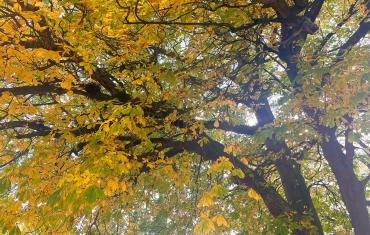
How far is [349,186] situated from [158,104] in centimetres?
456

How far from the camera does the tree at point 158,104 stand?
4.10 metres

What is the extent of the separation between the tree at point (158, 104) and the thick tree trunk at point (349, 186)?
2 cm

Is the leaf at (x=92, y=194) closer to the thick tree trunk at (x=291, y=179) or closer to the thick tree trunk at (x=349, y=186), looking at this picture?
the thick tree trunk at (x=291, y=179)

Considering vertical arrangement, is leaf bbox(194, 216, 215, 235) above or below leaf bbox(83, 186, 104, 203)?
above

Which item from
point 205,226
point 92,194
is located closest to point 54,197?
point 92,194

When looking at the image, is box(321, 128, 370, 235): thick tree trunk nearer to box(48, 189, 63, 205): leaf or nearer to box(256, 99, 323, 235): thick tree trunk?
box(256, 99, 323, 235): thick tree trunk

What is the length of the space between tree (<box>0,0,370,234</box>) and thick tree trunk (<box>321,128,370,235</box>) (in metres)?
0.02

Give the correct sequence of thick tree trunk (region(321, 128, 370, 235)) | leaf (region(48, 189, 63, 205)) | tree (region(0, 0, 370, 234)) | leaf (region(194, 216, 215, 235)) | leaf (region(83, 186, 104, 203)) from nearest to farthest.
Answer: leaf (region(83, 186, 104, 203))
leaf (region(48, 189, 63, 205))
leaf (region(194, 216, 215, 235))
tree (region(0, 0, 370, 234))
thick tree trunk (region(321, 128, 370, 235))

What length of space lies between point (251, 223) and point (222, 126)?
3.00 m

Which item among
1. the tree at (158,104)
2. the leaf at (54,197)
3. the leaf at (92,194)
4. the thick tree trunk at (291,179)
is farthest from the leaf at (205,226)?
the thick tree trunk at (291,179)

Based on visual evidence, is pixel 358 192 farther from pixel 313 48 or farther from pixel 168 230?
pixel 168 230

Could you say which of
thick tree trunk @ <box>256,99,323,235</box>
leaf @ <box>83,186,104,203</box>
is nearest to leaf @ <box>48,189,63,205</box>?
leaf @ <box>83,186,104,203</box>

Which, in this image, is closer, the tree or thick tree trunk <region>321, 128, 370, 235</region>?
the tree

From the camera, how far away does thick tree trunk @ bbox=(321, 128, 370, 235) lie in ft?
23.7
